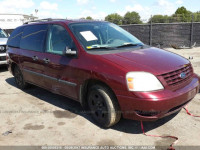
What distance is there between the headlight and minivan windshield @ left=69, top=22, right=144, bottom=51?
3.00 feet

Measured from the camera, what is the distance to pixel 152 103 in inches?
107

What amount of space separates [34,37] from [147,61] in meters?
2.70

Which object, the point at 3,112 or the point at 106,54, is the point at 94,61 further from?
the point at 3,112

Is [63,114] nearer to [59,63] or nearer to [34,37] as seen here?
[59,63]

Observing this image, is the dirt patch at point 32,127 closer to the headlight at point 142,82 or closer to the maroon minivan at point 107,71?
the maroon minivan at point 107,71

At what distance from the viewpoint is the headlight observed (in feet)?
9.15

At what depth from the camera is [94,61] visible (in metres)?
3.20

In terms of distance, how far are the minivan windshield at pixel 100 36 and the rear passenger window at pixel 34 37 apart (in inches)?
32.8

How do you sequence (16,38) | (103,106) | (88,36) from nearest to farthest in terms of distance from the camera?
(103,106) → (88,36) → (16,38)

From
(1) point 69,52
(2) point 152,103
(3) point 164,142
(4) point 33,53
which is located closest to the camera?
(2) point 152,103

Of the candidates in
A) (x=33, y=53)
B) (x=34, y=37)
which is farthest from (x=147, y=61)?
(x=34, y=37)

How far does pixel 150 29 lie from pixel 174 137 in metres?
10.7

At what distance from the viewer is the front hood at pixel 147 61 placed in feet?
9.54

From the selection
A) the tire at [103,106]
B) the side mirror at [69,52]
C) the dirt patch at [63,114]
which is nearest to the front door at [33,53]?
the dirt patch at [63,114]
